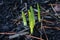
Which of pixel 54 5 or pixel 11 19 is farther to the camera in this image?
pixel 54 5

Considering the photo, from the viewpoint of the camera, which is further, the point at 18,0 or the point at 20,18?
the point at 18,0

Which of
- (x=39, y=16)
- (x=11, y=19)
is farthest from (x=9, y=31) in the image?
(x=39, y=16)

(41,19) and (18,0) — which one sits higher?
(18,0)

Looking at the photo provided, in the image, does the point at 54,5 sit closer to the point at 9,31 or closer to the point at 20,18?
the point at 20,18

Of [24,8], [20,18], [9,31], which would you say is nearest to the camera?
[9,31]

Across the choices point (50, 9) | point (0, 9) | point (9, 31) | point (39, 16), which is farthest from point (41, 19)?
point (0, 9)

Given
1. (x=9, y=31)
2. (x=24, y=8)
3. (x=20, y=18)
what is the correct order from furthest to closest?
(x=24, y=8), (x=20, y=18), (x=9, y=31)

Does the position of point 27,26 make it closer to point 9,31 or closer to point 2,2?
point 9,31

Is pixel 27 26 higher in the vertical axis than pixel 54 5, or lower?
lower

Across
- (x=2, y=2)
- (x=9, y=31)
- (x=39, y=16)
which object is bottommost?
(x=9, y=31)
